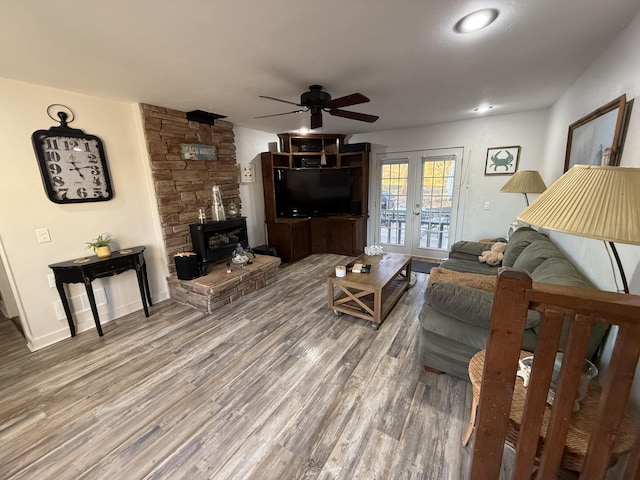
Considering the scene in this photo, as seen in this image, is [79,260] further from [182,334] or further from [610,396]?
[610,396]

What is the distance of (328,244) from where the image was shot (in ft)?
17.5

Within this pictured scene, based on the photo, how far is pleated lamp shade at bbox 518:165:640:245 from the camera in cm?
72

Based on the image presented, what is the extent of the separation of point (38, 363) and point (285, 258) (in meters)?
3.27

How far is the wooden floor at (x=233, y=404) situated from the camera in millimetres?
1427

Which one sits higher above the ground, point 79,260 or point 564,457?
point 79,260

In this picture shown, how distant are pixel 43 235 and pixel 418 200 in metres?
5.16

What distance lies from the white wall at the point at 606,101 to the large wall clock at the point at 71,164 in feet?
14.2

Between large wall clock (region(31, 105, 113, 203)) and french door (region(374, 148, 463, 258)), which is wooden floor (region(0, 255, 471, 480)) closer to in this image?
large wall clock (region(31, 105, 113, 203))

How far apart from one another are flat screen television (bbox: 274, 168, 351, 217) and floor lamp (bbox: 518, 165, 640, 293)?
4.38 m

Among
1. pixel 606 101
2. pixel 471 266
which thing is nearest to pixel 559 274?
pixel 606 101

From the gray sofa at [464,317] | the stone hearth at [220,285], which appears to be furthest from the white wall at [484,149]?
the stone hearth at [220,285]

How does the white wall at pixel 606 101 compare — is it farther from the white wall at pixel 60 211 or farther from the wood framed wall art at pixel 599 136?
the white wall at pixel 60 211

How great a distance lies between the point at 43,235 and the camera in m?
2.47

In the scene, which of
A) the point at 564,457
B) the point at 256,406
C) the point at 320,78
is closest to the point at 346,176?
the point at 320,78
